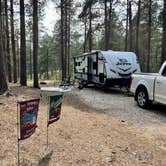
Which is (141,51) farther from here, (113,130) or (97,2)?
(113,130)

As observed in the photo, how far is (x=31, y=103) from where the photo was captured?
3906 mm

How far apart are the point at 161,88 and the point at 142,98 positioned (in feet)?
4.37

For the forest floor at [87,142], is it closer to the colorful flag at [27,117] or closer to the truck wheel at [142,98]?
the colorful flag at [27,117]

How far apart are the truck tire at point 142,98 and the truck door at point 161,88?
638 mm

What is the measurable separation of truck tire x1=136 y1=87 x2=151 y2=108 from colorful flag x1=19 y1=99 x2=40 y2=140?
262 inches

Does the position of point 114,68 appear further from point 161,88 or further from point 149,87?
point 161,88

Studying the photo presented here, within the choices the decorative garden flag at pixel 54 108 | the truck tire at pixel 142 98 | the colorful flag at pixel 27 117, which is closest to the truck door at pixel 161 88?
the truck tire at pixel 142 98

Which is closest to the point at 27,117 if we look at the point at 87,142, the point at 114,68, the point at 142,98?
the point at 87,142

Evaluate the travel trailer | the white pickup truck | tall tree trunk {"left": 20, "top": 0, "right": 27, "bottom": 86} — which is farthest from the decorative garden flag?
tall tree trunk {"left": 20, "top": 0, "right": 27, "bottom": 86}

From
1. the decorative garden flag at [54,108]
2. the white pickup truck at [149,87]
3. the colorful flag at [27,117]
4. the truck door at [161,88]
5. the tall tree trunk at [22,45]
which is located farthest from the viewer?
the tall tree trunk at [22,45]

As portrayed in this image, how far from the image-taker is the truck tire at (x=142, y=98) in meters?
9.94

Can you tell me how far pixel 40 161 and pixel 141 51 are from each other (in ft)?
117

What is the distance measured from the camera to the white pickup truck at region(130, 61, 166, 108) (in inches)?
356

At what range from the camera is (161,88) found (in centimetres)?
900
